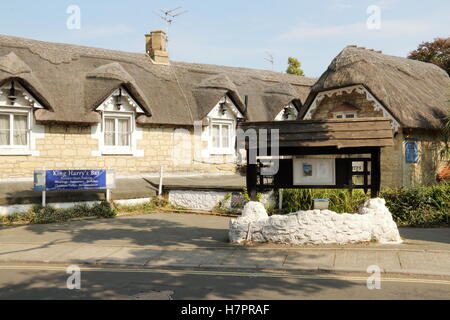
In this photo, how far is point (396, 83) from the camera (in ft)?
61.3

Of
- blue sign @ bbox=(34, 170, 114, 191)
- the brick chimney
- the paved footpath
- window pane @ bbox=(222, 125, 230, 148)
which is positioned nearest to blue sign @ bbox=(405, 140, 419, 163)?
the paved footpath

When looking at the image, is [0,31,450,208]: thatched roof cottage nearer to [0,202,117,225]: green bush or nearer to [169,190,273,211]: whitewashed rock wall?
[169,190,273,211]: whitewashed rock wall

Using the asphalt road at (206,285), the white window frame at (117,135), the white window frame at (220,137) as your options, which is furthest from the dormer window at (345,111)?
the asphalt road at (206,285)

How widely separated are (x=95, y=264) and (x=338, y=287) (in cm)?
491

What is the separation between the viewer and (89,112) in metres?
17.9

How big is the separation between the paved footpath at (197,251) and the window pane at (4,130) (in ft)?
16.0

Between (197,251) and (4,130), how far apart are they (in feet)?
34.9

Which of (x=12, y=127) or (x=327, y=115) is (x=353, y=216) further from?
(x=12, y=127)

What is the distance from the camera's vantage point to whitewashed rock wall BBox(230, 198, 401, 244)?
33.2 ft

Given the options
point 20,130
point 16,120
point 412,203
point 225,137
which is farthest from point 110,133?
point 412,203

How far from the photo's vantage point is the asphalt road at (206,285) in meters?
6.78

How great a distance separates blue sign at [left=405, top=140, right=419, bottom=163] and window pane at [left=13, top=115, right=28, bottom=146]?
1457 cm

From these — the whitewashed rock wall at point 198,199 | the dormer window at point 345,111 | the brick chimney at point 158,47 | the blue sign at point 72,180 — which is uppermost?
the brick chimney at point 158,47

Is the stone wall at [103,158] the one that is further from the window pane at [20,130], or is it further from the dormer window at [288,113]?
the dormer window at [288,113]
